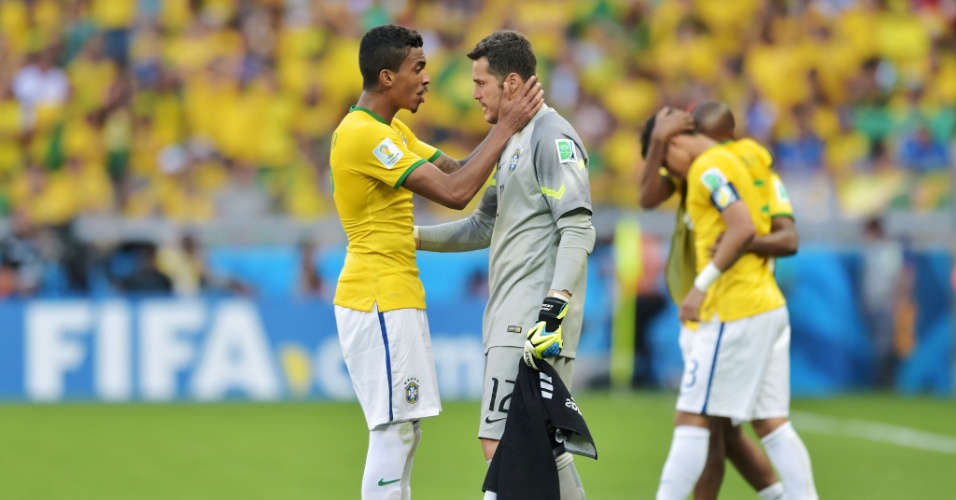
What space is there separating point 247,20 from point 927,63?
9.40 meters

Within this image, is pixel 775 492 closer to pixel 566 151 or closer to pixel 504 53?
pixel 566 151

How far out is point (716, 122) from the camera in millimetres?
7168

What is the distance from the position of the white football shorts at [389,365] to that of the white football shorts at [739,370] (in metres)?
1.51

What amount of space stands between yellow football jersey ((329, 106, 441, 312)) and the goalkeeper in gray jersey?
0.40m

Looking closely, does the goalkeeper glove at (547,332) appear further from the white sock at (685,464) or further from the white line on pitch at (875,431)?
the white line on pitch at (875,431)

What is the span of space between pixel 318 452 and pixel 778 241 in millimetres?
4737

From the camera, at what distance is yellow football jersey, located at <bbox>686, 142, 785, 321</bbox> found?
676 cm

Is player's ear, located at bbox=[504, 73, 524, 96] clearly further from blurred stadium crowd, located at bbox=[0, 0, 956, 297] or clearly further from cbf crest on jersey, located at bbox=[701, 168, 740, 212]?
blurred stadium crowd, located at bbox=[0, 0, 956, 297]

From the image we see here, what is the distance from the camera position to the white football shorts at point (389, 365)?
5.81 metres

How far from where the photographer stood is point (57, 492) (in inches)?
337

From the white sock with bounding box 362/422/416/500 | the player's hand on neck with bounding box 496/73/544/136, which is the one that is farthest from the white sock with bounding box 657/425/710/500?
Result: the player's hand on neck with bounding box 496/73/544/136

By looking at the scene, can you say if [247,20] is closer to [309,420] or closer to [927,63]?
[309,420]

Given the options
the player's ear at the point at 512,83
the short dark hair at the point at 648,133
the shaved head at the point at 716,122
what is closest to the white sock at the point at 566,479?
the player's ear at the point at 512,83

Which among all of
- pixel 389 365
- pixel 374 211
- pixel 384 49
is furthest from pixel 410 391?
pixel 384 49
